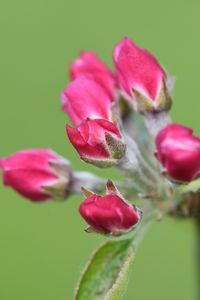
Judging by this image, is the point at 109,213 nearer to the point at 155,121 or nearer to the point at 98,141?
the point at 98,141

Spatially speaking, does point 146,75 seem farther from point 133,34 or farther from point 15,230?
point 133,34

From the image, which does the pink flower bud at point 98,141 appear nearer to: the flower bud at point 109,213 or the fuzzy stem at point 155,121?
the flower bud at point 109,213

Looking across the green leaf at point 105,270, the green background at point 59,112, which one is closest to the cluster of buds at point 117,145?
the green leaf at point 105,270

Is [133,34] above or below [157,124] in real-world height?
below

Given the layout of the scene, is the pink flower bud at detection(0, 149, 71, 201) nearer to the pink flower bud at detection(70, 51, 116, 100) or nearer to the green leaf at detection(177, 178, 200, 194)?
the pink flower bud at detection(70, 51, 116, 100)

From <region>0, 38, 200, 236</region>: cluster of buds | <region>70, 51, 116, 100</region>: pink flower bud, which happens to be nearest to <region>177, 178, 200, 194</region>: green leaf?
<region>0, 38, 200, 236</region>: cluster of buds

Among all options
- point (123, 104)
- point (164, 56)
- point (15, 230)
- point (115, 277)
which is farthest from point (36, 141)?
point (115, 277)

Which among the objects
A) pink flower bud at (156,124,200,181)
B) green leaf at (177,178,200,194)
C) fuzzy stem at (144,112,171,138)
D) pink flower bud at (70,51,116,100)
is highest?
pink flower bud at (70,51,116,100)
